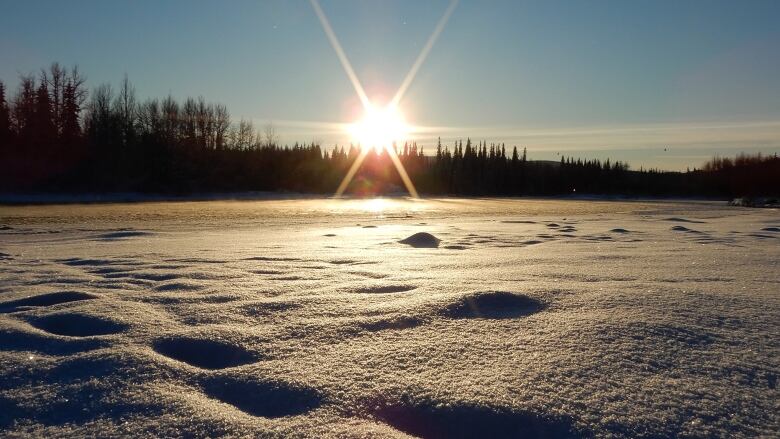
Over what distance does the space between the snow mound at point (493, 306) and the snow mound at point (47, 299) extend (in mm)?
2128

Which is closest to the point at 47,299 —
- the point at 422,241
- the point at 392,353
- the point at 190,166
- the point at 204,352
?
the point at 204,352

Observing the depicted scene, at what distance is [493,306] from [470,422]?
1285 millimetres

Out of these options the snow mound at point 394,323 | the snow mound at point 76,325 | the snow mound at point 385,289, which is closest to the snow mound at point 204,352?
the snow mound at point 76,325

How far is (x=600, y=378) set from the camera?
5.72ft

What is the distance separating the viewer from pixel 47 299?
114 inches

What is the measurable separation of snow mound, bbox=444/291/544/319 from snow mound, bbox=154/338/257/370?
41.4 inches

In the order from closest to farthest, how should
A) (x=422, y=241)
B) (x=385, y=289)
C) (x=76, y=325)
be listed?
(x=76, y=325) < (x=385, y=289) < (x=422, y=241)

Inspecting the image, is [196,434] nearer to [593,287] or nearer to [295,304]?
[295,304]

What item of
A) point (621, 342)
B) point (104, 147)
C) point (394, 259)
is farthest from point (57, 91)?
point (621, 342)

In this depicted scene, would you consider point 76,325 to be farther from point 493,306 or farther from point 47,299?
point 493,306

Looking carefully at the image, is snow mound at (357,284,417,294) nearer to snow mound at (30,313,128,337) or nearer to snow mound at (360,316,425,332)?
snow mound at (360,316,425,332)

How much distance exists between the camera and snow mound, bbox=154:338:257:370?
2.01 m

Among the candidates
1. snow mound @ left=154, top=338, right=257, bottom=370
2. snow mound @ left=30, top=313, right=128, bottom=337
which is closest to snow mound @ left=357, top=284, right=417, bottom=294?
snow mound @ left=154, top=338, right=257, bottom=370

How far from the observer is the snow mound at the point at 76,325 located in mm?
2327
